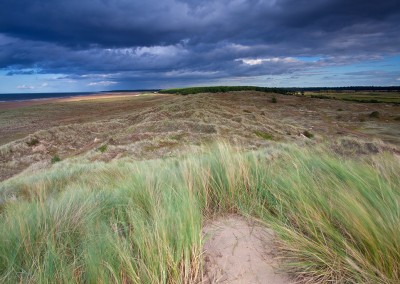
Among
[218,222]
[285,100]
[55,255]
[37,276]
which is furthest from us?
[285,100]

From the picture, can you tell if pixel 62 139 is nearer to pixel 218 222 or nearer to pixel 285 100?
pixel 218 222

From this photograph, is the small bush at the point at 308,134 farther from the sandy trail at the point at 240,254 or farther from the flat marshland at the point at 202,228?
the sandy trail at the point at 240,254

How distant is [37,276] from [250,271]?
5.31ft

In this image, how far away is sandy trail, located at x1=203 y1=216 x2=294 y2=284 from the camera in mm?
2072

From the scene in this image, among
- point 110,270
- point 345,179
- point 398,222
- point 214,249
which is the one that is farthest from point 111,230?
point 345,179

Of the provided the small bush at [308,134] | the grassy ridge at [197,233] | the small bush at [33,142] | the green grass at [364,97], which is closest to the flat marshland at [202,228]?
the grassy ridge at [197,233]

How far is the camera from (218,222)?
288 centimetres

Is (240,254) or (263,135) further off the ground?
(240,254)

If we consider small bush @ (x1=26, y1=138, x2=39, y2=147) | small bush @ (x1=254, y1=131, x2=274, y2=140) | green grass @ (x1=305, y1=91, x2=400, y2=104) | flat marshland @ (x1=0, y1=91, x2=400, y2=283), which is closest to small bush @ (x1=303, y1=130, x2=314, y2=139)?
small bush @ (x1=254, y1=131, x2=274, y2=140)

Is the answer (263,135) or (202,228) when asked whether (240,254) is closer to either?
(202,228)

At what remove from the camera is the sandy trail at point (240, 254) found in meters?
2.07

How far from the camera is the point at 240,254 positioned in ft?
7.57

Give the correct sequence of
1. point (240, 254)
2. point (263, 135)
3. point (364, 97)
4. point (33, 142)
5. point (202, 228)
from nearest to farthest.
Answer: point (240, 254) → point (202, 228) → point (263, 135) → point (33, 142) → point (364, 97)

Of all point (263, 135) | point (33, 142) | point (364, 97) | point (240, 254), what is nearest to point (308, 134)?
point (263, 135)
